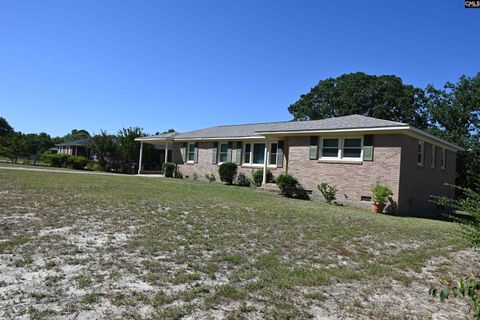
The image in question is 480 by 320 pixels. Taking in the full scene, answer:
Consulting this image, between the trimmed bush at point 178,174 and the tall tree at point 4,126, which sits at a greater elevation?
the tall tree at point 4,126

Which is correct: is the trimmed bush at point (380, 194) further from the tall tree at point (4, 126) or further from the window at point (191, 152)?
the tall tree at point (4, 126)

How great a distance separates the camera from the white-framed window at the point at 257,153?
2053 cm

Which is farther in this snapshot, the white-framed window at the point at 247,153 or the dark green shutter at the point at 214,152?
the dark green shutter at the point at 214,152

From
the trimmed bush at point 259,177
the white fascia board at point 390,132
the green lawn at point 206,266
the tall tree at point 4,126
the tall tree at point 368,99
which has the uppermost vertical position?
the tall tree at point 368,99

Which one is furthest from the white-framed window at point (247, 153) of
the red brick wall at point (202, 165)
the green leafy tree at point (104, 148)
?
the green leafy tree at point (104, 148)

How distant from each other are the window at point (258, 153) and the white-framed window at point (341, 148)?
501 cm

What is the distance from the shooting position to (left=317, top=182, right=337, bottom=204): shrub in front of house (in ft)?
50.1

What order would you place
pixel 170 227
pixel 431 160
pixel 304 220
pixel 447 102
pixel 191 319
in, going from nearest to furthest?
pixel 191 319, pixel 170 227, pixel 304 220, pixel 431 160, pixel 447 102

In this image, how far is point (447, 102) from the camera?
31281 millimetres

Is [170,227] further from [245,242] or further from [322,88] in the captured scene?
[322,88]

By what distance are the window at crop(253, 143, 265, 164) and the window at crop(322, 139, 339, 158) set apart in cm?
505

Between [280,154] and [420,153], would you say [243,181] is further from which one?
[420,153]

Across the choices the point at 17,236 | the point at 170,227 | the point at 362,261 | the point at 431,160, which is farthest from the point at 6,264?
the point at 431,160

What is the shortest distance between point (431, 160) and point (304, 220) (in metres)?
11.2
